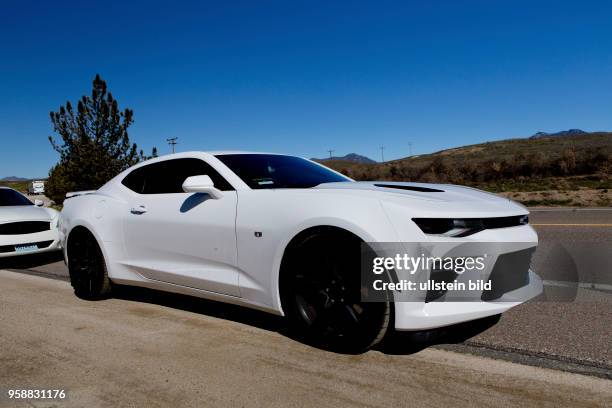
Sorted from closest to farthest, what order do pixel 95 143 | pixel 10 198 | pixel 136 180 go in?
pixel 136 180 < pixel 10 198 < pixel 95 143

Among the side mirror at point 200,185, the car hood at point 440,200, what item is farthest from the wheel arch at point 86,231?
the car hood at point 440,200

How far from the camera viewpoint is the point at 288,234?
3.54 m

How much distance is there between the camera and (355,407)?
2.66 metres

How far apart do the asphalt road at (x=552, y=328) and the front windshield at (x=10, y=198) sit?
475 centimetres

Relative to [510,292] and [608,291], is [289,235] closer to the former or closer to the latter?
[510,292]

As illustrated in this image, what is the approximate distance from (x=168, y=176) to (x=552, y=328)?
134 inches

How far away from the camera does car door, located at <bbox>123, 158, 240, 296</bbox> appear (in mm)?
3955

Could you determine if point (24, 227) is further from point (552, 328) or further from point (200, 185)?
point (552, 328)

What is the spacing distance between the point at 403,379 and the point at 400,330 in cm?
28

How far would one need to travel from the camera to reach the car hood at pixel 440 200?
317 centimetres

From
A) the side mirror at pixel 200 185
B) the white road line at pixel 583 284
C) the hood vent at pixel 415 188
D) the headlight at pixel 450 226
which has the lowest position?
the white road line at pixel 583 284

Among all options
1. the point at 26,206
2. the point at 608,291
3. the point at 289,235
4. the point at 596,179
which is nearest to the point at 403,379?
the point at 289,235

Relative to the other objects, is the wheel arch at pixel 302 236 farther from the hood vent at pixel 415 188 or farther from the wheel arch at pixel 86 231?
the wheel arch at pixel 86 231

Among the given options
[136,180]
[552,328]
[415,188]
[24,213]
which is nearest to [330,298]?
[415,188]
